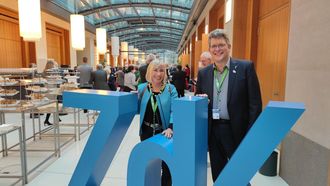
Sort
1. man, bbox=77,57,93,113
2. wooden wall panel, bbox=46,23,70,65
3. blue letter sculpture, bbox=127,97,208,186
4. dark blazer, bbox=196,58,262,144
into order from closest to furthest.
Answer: blue letter sculpture, bbox=127,97,208,186 → dark blazer, bbox=196,58,262,144 → man, bbox=77,57,93,113 → wooden wall panel, bbox=46,23,70,65

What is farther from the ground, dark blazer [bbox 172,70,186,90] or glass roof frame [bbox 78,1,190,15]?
glass roof frame [bbox 78,1,190,15]

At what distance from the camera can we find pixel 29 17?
3.69 meters

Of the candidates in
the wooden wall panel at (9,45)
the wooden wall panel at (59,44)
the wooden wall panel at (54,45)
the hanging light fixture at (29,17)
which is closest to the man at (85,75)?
the hanging light fixture at (29,17)

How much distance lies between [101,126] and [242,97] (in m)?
0.91

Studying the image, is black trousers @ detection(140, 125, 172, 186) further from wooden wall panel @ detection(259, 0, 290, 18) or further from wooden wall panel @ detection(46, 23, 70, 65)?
wooden wall panel @ detection(46, 23, 70, 65)

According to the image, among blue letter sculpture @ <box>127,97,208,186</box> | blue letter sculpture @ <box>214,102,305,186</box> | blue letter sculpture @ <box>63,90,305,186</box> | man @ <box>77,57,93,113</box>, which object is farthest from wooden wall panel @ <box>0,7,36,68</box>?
blue letter sculpture @ <box>214,102,305,186</box>

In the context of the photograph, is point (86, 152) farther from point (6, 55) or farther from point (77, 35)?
point (6, 55)

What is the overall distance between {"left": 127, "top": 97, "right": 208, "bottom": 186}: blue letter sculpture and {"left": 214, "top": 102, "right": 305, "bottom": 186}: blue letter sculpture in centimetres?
16

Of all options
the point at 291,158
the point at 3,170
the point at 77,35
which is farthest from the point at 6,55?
the point at 291,158

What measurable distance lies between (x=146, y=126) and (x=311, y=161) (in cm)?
153

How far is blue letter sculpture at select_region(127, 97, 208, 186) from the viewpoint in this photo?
1.27 meters

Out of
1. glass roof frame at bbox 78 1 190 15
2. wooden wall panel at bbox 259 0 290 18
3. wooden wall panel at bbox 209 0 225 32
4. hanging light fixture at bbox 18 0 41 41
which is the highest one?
glass roof frame at bbox 78 1 190 15

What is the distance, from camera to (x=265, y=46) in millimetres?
3891

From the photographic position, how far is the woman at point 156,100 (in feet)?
6.02
